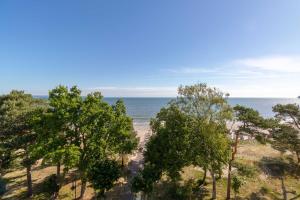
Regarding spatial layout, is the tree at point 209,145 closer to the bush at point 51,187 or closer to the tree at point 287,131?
the tree at point 287,131

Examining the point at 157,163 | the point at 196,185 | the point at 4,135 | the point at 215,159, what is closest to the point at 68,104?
the point at 4,135

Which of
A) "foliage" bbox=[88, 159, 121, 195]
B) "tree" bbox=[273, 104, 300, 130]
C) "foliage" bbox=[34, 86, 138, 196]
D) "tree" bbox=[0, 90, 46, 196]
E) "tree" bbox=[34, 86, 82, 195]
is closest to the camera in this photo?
"tree" bbox=[34, 86, 82, 195]

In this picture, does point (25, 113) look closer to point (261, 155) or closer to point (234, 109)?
point (234, 109)

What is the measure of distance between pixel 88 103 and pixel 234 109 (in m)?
16.4

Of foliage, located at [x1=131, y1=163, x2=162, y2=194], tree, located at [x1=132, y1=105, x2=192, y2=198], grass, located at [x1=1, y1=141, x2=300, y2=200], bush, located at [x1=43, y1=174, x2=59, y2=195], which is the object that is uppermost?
tree, located at [x1=132, y1=105, x2=192, y2=198]

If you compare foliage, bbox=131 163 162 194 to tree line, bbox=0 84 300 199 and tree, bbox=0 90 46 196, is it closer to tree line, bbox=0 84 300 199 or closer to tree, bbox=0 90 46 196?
tree line, bbox=0 84 300 199

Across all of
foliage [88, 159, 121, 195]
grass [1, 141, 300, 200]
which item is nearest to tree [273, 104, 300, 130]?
grass [1, 141, 300, 200]

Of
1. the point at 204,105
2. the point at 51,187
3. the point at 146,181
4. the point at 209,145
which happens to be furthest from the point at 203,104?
the point at 51,187

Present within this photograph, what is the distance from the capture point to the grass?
24875mm

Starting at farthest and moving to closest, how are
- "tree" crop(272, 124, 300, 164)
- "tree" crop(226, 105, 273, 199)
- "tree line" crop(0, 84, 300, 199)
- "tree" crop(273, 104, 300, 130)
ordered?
"tree" crop(273, 104, 300, 130)
"tree" crop(272, 124, 300, 164)
"tree" crop(226, 105, 273, 199)
"tree line" crop(0, 84, 300, 199)

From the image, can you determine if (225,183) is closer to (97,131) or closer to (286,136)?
(286,136)

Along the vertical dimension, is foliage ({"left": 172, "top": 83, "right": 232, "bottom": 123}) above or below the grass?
above

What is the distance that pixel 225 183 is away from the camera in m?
27.8

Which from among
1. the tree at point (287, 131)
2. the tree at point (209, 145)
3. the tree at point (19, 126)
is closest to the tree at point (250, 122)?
the tree at point (209, 145)
